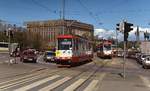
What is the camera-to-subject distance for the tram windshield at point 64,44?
40594 millimetres

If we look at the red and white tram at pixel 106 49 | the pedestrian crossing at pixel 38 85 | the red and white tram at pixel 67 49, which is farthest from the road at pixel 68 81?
the red and white tram at pixel 106 49

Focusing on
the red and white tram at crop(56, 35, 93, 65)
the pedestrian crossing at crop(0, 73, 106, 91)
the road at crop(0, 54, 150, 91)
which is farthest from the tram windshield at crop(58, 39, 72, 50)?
the pedestrian crossing at crop(0, 73, 106, 91)

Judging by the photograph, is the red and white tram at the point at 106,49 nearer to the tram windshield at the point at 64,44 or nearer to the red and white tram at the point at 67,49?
the red and white tram at the point at 67,49

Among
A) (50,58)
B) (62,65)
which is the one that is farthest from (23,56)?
(62,65)

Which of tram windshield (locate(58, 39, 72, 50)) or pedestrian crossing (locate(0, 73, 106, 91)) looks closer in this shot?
pedestrian crossing (locate(0, 73, 106, 91))

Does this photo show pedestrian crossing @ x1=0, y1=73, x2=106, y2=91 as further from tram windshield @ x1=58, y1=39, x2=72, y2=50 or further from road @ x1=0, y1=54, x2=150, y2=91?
tram windshield @ x1=58, y1=39, x2=72, y2=50

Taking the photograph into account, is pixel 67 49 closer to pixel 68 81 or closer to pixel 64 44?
pixel 64 44

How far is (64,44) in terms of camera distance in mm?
41062

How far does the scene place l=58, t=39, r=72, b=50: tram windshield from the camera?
4059 cm

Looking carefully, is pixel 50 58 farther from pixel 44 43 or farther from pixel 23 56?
pixel 44 43

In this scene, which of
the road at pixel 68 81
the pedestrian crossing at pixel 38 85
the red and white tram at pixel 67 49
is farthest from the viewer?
the red and white tram at pixel 67 49

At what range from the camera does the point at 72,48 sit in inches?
1593

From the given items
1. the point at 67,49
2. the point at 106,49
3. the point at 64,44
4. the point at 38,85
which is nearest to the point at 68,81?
the point at 38,85

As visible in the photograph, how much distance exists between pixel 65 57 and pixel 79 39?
380 centimetres
